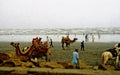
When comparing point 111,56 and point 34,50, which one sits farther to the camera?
point 34,50

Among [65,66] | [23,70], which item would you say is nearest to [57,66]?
[65,66]

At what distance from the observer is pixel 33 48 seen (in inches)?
616

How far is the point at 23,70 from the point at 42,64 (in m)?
1.24

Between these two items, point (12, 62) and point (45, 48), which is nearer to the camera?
point (12, 62)

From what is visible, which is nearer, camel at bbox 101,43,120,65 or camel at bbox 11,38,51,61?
camel at bbox 101,43,120,65

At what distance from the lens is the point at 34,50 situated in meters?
15.7

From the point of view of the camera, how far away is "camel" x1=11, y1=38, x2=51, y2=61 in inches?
588

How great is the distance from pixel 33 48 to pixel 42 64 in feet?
19.3

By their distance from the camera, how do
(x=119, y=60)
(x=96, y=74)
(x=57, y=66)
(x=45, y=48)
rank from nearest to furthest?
1. (x=96, y=74)
2. (x=57, y=66)
3. (x=119, y=60)
4. (x=45, y=48)

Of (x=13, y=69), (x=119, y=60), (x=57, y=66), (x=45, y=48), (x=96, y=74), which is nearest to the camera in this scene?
(x=96, y=74)

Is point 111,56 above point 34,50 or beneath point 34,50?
beneath

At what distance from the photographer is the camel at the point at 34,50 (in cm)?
1494

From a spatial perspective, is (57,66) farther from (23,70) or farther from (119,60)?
Answer: (119,60)

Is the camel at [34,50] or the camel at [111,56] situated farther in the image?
the camel at [34,50]
